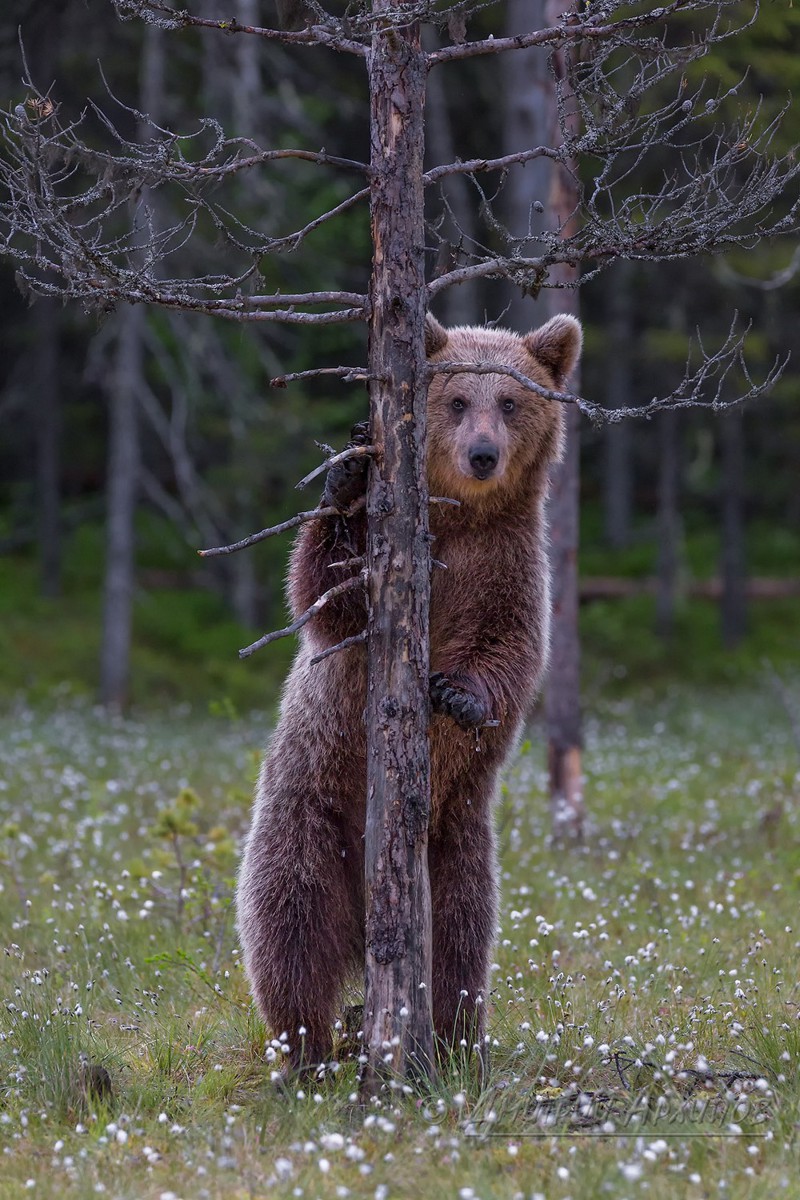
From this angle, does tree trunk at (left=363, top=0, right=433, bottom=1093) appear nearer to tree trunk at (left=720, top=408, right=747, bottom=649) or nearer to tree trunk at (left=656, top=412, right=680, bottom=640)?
tree trunk at (left=720, top=408, right=747, bottom=649)

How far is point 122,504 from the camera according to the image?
20.1 meters

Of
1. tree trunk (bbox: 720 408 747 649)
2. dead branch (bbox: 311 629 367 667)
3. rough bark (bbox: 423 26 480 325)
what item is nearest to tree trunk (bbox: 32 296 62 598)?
rough bark (bbox: 423 26 480 325)

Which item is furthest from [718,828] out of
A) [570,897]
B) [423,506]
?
[423,506]

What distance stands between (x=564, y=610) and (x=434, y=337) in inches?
187

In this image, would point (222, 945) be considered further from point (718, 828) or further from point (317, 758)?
point (718, 828)

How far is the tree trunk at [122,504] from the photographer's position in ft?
63.8

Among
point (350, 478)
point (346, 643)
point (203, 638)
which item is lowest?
point (203, 638)

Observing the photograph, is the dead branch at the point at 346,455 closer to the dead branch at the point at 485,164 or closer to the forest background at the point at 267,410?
the dead branch at the point at 485,164

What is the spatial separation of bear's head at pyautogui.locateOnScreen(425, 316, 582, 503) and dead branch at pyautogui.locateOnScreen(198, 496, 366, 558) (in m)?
0.68

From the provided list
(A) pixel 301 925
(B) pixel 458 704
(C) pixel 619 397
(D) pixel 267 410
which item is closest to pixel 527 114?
(D) pixel 267 410

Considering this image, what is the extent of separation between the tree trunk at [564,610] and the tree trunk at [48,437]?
53.1ft

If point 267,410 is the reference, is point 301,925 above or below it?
below

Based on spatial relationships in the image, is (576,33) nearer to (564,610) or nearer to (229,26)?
(229,26)

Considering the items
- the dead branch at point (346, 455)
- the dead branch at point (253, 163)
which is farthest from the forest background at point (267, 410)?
the dead branch at point (346, 455)
